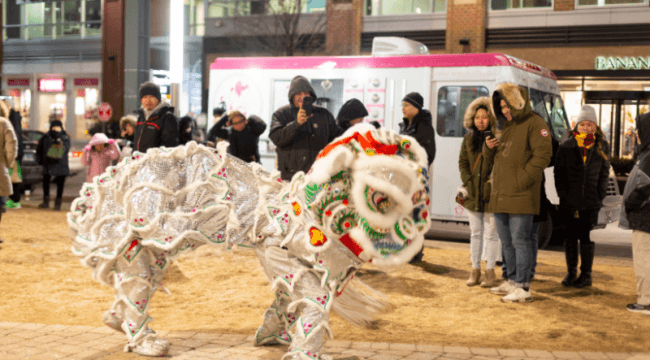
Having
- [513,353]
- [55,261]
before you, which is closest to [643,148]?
[513,353]

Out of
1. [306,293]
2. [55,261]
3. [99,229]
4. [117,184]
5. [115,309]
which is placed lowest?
[55,261]

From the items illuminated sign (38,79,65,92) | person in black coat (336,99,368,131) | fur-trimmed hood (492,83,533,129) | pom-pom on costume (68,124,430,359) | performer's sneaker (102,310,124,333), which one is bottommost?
performer's sneaker (102,310,124,333)

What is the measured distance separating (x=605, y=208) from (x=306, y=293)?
467 cm

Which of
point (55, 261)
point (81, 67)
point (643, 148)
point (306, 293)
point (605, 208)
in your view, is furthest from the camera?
point (81, 67)

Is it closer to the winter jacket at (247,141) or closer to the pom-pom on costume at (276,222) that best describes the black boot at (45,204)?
the winter jacket at (247,141)

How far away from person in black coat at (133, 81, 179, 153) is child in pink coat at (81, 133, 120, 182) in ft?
9.81

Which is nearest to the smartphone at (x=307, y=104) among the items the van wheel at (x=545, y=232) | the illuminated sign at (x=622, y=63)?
the van wheel at (x=545, y=232)

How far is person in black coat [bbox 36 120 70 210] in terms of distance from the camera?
1230 centimetres

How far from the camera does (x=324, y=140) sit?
6.53m

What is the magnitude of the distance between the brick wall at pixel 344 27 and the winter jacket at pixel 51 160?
14361mm

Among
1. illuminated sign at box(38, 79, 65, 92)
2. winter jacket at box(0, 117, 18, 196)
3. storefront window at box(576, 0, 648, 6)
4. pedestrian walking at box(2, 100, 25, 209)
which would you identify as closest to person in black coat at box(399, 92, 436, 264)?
winter jacket at box(0, 117, 18, 196)

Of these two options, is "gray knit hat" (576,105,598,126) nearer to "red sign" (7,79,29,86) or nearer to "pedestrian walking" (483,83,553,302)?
"pedestrian walking" (483,83,553,302)

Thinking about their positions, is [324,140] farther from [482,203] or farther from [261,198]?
[261,198]

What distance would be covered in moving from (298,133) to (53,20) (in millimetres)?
35576
